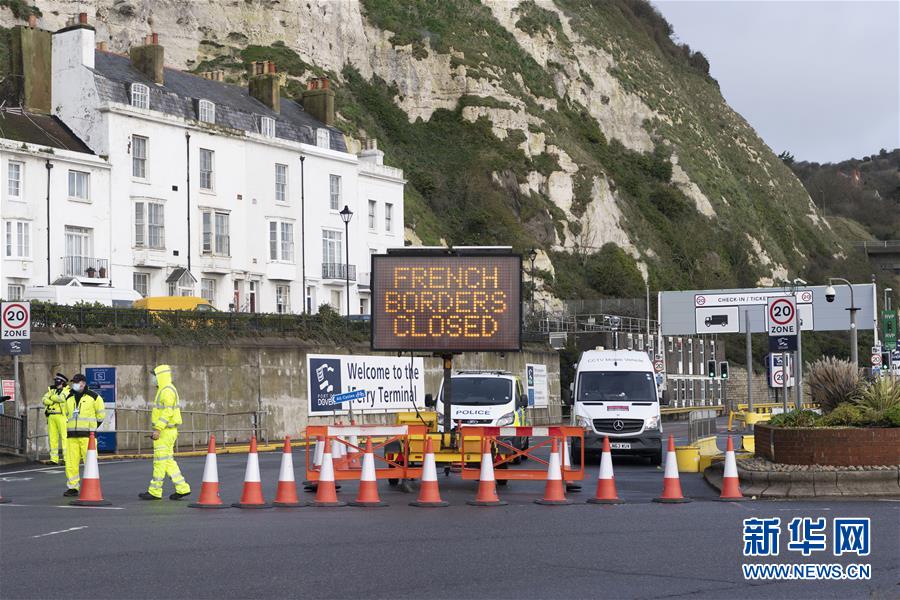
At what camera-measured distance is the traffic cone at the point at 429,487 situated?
18.7m

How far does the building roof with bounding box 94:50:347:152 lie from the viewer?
56406mm

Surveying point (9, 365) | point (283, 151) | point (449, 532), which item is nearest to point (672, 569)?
point (449, 532)

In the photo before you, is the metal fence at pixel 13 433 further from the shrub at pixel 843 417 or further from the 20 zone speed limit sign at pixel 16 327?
the shrub at pixel 843 417

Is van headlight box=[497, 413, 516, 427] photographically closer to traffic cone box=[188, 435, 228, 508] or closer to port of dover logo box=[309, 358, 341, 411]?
traffic cone box=[188, 435, 228, 508]

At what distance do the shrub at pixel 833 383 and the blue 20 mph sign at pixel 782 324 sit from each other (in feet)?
24.0

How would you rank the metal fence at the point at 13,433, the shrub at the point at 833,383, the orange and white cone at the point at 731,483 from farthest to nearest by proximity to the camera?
1. the metal fence at the point at 13,433
2. the shrub at the point at 833,383
3. the orange and white cone at the point at 731,483

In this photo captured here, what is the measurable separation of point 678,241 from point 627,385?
8304cm

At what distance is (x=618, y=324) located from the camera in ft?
271

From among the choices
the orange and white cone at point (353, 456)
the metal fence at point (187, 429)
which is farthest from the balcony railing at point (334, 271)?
the orange and white cone at point (353, 456)

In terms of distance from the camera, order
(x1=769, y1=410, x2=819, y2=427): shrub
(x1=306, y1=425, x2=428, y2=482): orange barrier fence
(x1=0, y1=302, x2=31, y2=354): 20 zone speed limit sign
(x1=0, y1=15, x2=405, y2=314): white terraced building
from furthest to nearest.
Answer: (x1=0, y1=15, x2=405, y2=314): white terraced building
(x1=0, y1=302, x2=31, y2=354): 20 zone speed limit sign
(x1=306, y1=425, x2=428, y2=482): orange barrier fence
(x1=769, y1=410, x2=819, y2=427): shrub

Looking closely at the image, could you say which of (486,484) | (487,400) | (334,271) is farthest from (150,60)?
(486,484)

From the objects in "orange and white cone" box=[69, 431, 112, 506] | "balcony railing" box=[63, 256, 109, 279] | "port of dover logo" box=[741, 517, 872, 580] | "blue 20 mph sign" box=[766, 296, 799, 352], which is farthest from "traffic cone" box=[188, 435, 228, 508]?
"balcony railing" box=[63, 256, 109, 279]

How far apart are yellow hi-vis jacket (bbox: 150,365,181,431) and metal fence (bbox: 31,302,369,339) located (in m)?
19.6

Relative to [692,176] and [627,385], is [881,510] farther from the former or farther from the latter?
[692,176]
